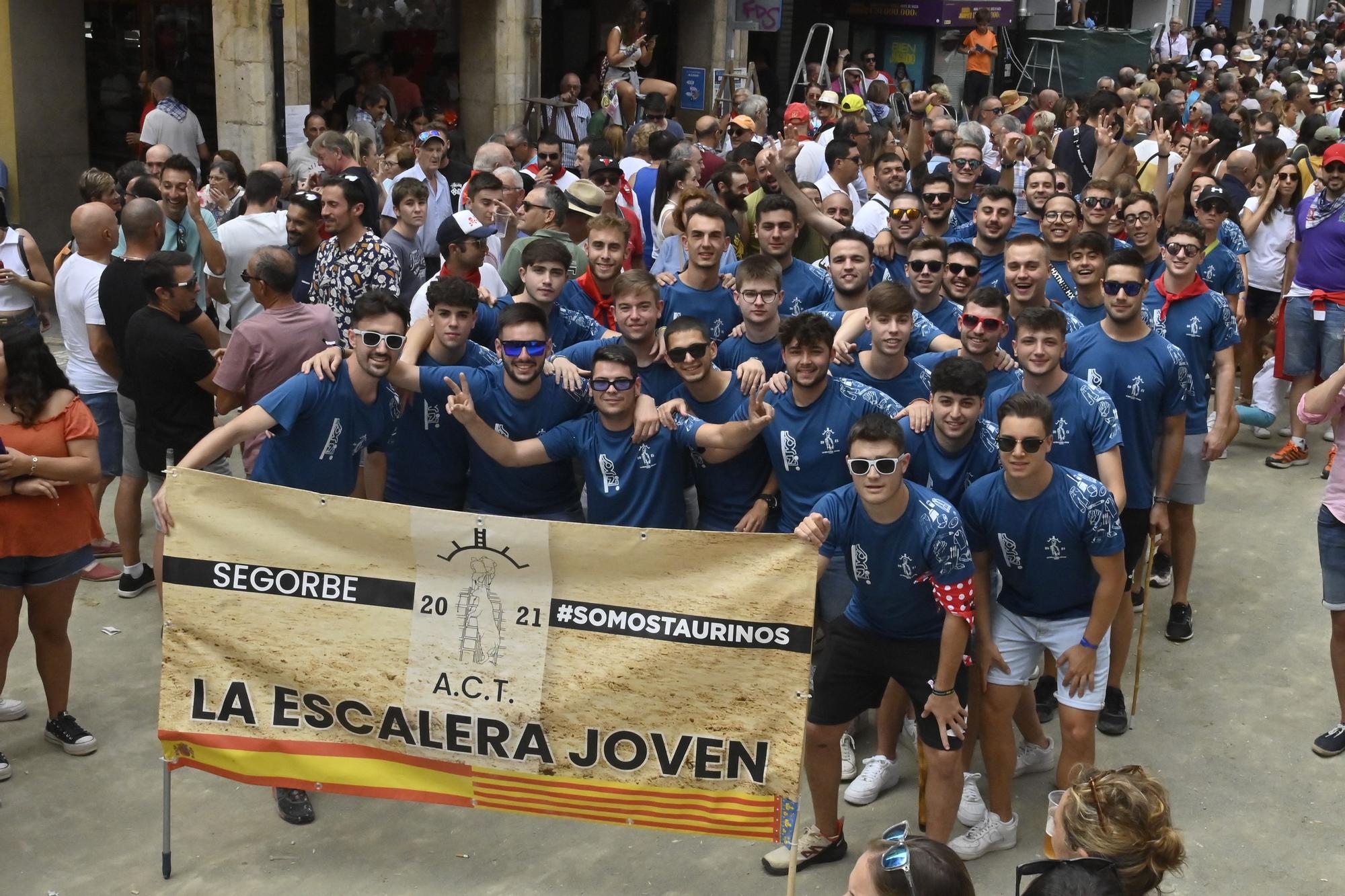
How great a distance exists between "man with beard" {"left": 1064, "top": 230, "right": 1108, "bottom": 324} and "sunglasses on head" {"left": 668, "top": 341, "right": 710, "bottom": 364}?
7.72 feet

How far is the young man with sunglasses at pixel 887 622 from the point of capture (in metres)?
5.15

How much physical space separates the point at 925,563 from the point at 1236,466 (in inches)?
240

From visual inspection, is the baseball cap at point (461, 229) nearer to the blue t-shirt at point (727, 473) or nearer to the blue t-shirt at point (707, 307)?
the blue t-shirt at point (707, 307)

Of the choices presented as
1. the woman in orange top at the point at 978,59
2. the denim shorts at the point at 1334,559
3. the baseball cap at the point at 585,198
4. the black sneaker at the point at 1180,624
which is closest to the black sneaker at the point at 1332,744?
the denim shorts at the point at 1334,559

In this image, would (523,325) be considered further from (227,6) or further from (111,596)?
(227,6)

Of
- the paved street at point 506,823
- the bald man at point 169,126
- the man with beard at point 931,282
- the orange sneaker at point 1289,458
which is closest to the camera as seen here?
the paved street at point 506,823

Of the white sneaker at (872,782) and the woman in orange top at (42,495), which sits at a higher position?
the woman in orange top at (42,495)

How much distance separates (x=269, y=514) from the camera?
5328 mm

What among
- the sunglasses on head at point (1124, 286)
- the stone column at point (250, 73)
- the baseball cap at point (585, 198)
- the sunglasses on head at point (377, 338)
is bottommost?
the sunglasses on head at point (377, 338)

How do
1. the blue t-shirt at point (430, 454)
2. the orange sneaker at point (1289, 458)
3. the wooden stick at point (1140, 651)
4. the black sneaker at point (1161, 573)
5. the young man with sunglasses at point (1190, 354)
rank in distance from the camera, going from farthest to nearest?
the orange sneaker at point (1289, 458), the black sneaker at point (1161, 573), the young man with sunglasses at point (1190, 354), the wooden stick at point (1140, 651), the blue t-shirt at point (430, 454)

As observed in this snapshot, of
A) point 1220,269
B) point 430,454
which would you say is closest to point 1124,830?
point 430,454

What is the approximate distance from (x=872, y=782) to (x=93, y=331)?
4.71 meters

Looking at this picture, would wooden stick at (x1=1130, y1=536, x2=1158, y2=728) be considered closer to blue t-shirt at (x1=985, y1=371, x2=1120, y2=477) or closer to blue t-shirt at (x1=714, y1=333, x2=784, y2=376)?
A: blue t-shirt at (x1=985, y1=371, x2=1120, y2=477)

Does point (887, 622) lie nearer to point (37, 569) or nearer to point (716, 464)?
point (716, 464)
